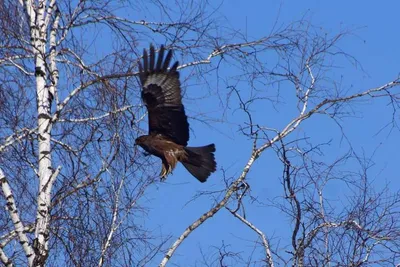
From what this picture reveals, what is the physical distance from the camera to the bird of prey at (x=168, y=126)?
415 inches

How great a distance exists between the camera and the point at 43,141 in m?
9.35

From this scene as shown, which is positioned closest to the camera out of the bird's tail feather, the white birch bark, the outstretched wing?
the white birch bark

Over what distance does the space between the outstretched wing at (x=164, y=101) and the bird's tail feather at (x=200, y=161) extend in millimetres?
138

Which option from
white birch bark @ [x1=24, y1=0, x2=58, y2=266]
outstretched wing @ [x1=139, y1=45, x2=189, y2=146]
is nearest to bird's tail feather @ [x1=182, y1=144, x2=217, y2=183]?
outstretched wing @ [x1=139, y1=45, x2=189, y2=146]

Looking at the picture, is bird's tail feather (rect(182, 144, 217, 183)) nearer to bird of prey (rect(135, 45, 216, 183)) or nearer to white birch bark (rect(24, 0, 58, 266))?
bird of prey (rect(135, 45, 216, 183))

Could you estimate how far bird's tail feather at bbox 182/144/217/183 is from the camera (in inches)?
437

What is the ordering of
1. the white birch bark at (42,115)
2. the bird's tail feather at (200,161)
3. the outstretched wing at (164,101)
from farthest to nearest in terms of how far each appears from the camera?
the bird's tail feather at (200,161)
the outstretched wing at (164,101)
the white birch bark at (42,115)

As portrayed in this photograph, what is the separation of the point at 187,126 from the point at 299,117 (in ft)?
6.15

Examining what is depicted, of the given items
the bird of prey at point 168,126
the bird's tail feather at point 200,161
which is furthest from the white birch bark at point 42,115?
the bird's tail feather at point 200,161

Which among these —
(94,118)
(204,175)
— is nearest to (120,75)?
(94,118)

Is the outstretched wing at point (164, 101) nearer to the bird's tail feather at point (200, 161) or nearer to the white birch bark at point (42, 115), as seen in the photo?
the bird's tail feather at point (200, 161)

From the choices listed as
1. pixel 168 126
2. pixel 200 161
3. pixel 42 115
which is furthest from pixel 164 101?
pixel 42 115

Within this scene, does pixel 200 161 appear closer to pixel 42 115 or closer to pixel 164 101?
pixel 164 101

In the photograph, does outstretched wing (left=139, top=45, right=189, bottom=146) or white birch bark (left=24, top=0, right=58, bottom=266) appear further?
outstretched wing (left=139, top=45, right=189, bottom=146)
